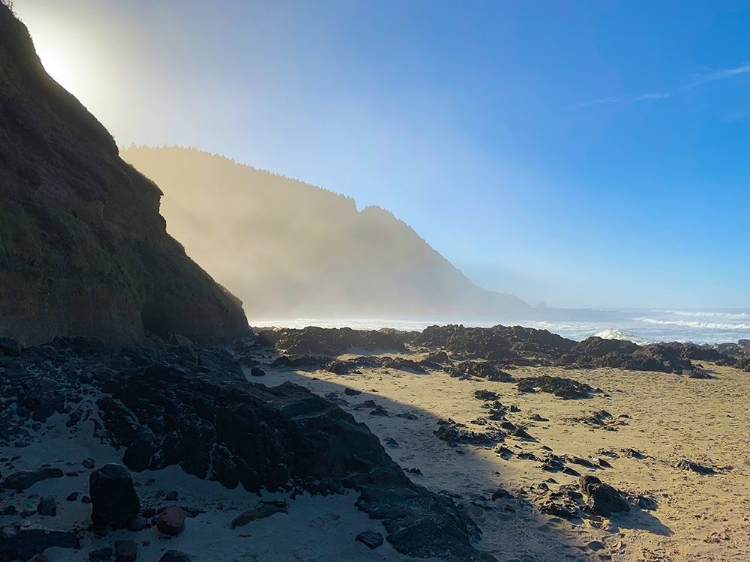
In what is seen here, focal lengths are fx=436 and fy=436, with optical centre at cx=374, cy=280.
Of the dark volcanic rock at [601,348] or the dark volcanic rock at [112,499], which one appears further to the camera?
the dark volcanic rock at [601,348]

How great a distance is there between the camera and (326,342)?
27.3 meters

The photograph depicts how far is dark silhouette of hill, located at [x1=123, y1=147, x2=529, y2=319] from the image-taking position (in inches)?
4306

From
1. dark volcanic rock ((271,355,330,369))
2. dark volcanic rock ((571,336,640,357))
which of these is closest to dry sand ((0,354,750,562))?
dark volcanic rock ((271,355,330,369))

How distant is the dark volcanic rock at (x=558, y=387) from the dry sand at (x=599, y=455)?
50 cm

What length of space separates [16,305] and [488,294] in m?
172

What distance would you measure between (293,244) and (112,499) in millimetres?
125002

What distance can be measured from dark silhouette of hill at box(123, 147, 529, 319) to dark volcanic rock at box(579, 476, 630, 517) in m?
88.6

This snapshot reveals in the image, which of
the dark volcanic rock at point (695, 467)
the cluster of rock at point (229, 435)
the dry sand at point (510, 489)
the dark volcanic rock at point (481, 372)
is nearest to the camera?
the dry sand at point (510, 489)

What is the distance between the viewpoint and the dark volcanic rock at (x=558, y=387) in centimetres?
1664

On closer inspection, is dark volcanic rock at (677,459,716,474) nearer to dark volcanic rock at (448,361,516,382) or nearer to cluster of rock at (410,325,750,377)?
dark volcanic rock at (448,361,516,382)

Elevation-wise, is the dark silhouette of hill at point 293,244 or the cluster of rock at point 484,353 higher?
the dark silhouette of hill at point 293,244

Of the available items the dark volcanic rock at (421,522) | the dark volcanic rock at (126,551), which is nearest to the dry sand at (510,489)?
the dark volcanic rock at (126,551)

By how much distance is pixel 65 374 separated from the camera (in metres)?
6.82

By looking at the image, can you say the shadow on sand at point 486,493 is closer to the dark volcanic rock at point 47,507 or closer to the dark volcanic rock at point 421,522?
the dark volcanic rock at point 421,522
